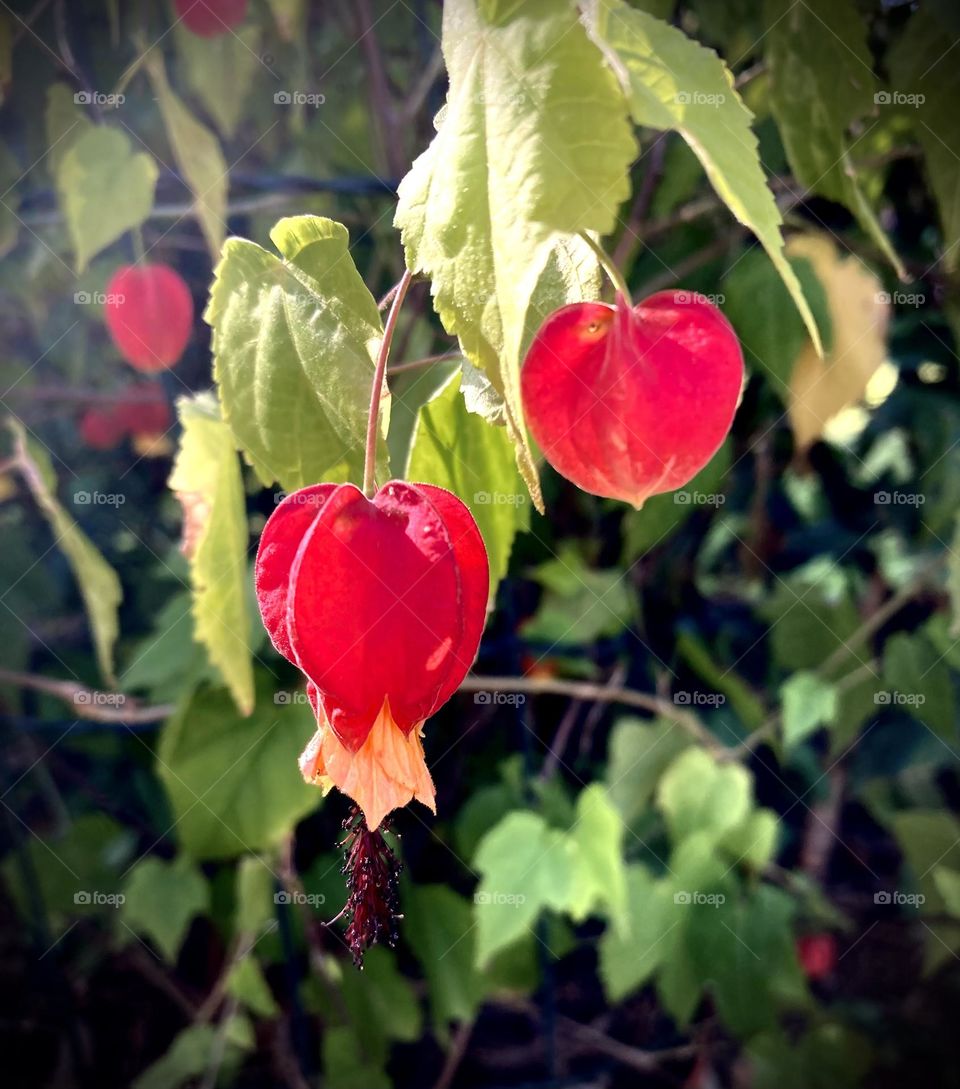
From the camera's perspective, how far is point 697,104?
23 centimetres

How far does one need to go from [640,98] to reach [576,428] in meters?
0.11

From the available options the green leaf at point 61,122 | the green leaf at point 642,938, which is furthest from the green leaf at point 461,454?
the green leaf at point 642,938

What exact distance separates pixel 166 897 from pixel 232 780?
23cm

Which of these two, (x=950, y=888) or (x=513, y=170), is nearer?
(x=513, y=170)

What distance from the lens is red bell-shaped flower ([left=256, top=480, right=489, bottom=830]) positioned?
0.25 metres

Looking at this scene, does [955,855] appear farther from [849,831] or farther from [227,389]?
[227,389]

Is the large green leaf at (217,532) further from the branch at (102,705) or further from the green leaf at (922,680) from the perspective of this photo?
the green leaf at (922,680)

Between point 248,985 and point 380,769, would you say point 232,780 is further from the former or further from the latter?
point 380,769

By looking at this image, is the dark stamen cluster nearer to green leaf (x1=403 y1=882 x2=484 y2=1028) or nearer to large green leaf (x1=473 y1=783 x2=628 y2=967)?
large green leaf (x1=473 y1=783 x2=628 y2=967)

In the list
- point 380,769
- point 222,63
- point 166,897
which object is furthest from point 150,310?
point 380,769

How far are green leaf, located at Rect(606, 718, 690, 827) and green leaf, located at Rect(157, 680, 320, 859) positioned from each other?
256 mm

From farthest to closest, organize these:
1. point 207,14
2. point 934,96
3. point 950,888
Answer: point 950,888 < point 207,14 < point 934,96

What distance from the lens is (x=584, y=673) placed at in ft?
3.27

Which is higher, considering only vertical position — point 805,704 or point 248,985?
point 805,704
